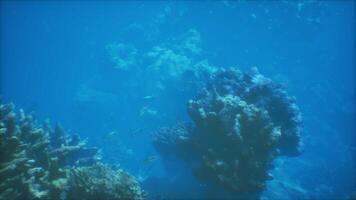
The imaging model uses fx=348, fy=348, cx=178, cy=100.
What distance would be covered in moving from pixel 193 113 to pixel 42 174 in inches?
153

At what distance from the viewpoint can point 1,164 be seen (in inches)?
225

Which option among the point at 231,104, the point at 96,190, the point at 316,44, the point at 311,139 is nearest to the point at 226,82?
the point at 231,104

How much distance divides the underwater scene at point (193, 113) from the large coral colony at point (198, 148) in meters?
0.03

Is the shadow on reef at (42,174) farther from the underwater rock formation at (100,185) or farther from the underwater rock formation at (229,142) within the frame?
the underwater rock formation at (229,142)

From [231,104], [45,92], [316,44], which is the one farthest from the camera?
[45,92]

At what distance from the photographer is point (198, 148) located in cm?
867

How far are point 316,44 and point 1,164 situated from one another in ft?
100

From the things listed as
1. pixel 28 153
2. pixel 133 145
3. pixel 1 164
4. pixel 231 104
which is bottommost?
pixel 1 164

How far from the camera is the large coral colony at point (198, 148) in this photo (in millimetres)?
6170

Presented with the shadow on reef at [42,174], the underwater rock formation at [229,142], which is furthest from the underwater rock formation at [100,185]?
the underwater rock formation at [229,142]

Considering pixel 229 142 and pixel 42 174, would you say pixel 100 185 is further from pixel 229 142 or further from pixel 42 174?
pixel 229 142

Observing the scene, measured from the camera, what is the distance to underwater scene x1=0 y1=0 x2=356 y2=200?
287 inches

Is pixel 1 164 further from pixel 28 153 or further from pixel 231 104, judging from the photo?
pixel 231 104

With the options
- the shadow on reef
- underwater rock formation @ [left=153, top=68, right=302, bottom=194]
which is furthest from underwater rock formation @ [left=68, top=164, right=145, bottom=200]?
underwater rock formation @ [left=153, top=68, right=302, bottom=194]
